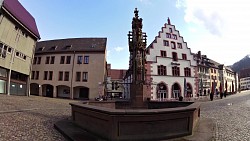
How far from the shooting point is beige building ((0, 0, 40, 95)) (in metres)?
25.9

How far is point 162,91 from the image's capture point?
129 ft

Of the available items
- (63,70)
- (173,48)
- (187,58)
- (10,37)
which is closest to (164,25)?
(173,48)

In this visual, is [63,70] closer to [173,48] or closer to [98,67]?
[98,67]

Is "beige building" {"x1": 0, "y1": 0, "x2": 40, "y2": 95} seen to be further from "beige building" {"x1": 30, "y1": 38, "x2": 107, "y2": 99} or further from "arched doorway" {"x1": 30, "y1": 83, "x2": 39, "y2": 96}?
"arched doorway" {"x1": 30, "y1": 83, "x2": 39, "y2": 96}

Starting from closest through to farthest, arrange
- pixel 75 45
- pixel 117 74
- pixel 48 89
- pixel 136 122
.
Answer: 1. pixel 136 122
2. pixel 75 45
3. pixel 48 89
4. pixel 117 74

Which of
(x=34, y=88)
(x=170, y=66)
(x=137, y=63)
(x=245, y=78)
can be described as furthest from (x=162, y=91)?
(x=245, y=78)

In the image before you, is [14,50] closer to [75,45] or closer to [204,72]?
[75,45]

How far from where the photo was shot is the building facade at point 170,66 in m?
38.8

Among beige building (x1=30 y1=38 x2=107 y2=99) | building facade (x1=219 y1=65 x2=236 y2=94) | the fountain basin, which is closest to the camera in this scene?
the fountain basin

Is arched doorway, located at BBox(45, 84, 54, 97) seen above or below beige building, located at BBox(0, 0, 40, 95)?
below

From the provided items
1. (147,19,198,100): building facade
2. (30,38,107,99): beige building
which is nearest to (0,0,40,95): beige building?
(30,38,107,99): beige building

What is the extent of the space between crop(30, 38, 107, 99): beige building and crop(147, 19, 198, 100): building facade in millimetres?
10241

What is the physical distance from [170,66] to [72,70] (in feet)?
66.9

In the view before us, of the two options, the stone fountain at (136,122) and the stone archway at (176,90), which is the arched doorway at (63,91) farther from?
the stone fountain at (136,122)
